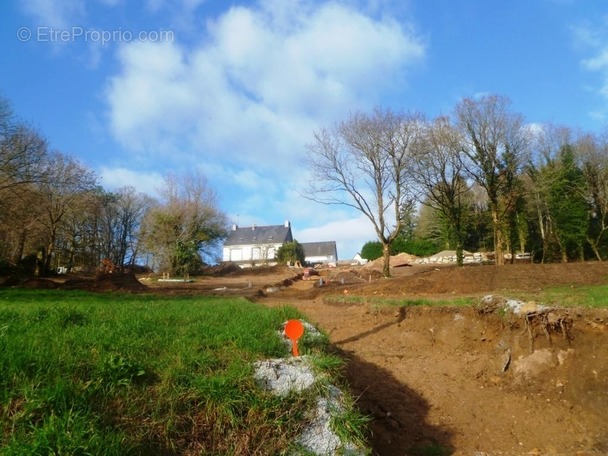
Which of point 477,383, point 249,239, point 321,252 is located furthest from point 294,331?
point 321,252

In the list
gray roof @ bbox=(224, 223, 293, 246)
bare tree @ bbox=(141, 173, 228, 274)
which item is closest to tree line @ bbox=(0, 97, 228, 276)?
bare tree @ bbox=(141, 173, 228, 274)

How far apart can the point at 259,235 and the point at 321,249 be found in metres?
14.0

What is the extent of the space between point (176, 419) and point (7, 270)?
34.0 metres

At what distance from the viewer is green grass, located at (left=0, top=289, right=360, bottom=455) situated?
2750 millimetres

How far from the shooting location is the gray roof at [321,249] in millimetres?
82688

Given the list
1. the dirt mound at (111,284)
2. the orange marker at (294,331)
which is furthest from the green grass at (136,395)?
the dirt mound at (111,284)

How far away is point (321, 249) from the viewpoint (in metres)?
84.0

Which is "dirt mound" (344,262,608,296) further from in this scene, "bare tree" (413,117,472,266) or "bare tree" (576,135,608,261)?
"bare tree" (576,135,608,261)

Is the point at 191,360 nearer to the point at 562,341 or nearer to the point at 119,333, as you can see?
the point at 119,333

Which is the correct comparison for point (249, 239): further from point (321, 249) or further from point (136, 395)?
point (136, 395)

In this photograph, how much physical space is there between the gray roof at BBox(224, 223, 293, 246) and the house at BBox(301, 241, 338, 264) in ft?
21.6

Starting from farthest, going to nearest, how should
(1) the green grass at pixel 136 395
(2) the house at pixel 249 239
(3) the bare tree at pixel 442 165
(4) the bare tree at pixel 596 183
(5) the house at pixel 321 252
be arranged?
(5) the house at pixel 321 252, (2) the house at pixel 249 239, (4) the bare tree at pixel 596 183, (3) the bare tree at pixel 442 165, (1) the green grass at pixel 136 395

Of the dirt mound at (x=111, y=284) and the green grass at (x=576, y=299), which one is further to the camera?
the dirt mound at (x=111, y=284)

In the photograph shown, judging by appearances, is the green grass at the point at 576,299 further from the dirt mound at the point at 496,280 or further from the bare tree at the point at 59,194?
the bare tree at the point at 59,194
